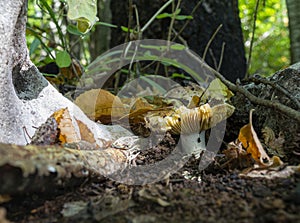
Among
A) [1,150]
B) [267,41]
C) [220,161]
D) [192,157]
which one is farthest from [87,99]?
[267,41]

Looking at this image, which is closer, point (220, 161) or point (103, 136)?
point (220, 161)

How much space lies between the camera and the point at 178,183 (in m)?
1.27

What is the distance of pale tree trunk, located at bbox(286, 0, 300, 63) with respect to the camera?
366cm

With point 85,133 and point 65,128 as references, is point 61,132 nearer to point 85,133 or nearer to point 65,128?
point 65,128

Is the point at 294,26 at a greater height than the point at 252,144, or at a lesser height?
greater

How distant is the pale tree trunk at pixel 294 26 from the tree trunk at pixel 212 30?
0.61 meters

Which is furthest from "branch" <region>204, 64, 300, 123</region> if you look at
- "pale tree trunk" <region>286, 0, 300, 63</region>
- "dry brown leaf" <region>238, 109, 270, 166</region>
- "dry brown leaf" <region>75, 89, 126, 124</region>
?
"pale tree trunk" <region>286, 0, 300, 63</region>

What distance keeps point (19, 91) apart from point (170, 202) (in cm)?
97

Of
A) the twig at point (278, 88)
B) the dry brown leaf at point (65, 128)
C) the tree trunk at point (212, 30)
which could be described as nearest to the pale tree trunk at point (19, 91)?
the dry brown leaf at point (65, 128)

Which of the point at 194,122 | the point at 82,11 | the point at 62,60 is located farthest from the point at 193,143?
the point at 62,60

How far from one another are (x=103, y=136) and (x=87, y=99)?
29cm

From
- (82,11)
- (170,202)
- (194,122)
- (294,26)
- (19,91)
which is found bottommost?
(170,202)

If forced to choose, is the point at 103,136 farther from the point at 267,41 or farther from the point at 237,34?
the point at 267,41

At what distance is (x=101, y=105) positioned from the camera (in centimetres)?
191
